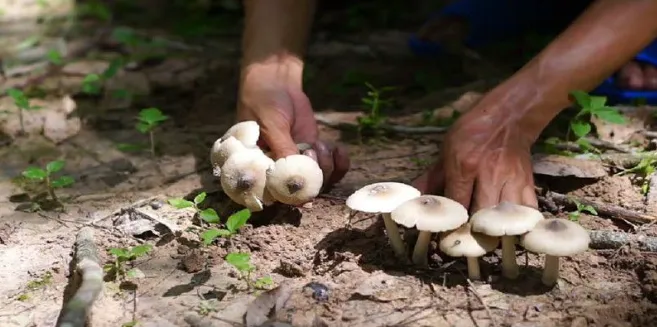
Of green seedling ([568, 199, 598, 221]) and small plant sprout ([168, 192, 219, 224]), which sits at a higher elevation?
green seedling ([568, 199, 598, 221])

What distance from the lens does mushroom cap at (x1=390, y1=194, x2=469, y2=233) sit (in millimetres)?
1872

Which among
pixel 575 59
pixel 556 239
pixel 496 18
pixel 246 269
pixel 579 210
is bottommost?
pixel 246 269

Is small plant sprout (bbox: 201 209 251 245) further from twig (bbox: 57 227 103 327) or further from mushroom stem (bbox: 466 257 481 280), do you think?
mushroom stem (bbox: 466 257 481 280)

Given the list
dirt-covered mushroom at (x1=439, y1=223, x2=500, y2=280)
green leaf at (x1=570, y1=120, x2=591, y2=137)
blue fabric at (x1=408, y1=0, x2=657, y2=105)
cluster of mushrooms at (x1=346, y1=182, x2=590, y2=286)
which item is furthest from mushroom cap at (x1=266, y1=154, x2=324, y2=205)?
blue fabric at (x1=408, y1=0, x2=657, y2=105)

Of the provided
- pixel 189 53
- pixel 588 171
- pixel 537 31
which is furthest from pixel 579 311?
pixel 189 53

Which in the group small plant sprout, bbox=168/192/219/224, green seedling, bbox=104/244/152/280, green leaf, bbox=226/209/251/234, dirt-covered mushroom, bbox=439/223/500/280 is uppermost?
dirt-covered mushroom, bbox=439/223/500/280

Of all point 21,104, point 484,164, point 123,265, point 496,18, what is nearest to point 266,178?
point 123,265

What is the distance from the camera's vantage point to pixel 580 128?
8.42 ft

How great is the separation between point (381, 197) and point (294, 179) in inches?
10.8

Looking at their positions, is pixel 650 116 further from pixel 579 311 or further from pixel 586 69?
pixel 579 311

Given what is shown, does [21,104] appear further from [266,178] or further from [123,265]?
[266,178]

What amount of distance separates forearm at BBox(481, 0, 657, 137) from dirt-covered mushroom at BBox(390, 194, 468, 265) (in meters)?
0.45

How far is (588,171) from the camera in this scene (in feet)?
8.05

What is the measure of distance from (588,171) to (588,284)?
0.55m
